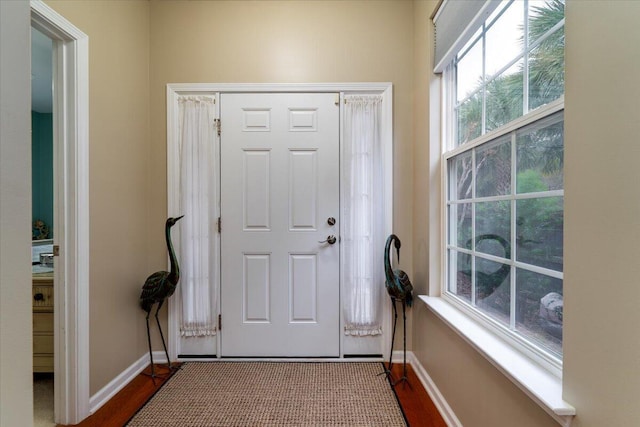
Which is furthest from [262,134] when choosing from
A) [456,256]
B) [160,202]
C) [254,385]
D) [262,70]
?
[254,385]

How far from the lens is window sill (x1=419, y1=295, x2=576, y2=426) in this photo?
2.78 feet

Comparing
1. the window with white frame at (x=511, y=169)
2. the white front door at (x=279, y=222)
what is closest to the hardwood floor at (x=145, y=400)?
the white front door at (x=279, y=222)

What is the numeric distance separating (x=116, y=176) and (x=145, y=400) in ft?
4.73

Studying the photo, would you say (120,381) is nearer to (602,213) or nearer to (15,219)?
(15,219)

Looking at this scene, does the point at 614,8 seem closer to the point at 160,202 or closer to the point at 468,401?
the point at 468,401

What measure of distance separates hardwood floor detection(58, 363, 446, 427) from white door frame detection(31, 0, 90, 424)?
5.0 inches

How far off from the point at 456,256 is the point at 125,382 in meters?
2.33

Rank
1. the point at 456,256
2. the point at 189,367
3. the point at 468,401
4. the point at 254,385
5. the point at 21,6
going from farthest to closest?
the point at 189,367, the point at 254,385, the point at 456,256, the point at 468,401, the point at 21,6

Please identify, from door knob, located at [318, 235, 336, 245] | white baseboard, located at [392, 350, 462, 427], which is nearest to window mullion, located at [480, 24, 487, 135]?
door knob, located at [318, 235, 336, 245]

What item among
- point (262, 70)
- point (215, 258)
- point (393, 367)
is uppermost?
point (262, 70)

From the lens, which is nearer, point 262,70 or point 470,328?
point 470,328

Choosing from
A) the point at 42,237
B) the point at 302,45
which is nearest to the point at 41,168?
the point at 42,237

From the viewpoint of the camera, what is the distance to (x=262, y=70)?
2279 millimetres

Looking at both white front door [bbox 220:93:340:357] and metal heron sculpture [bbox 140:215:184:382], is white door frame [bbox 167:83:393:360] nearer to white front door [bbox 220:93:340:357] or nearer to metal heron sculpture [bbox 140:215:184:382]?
white front door [bbox 220:93:340:357]
